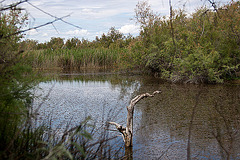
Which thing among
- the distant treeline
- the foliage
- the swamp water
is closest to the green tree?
the distant treeline

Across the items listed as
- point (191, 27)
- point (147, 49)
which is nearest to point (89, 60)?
point (147, 49)

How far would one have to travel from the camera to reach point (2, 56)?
245cm

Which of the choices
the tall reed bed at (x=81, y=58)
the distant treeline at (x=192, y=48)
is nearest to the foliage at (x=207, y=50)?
the distant treeline at (x=192, y=48)

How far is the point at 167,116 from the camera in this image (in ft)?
18.6

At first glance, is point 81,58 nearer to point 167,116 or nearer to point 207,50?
point 207,50

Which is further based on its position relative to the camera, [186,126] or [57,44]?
[57,44]

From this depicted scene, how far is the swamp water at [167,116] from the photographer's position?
3.79 metres

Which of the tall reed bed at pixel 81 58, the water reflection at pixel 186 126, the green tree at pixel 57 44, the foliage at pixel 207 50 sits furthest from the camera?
the green tree at pixel 57 44

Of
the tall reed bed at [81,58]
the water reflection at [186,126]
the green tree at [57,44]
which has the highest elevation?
the green tree at [57,44]

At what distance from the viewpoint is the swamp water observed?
12.5ft

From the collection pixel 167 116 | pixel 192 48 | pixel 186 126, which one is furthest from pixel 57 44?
pixel 186 126

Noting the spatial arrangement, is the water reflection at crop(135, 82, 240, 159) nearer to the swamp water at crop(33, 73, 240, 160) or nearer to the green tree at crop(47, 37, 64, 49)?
the swamp water at crop(33, 73, 240, 160)

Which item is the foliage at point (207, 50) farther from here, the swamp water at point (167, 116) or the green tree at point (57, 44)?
the green tree at point (57, 44)

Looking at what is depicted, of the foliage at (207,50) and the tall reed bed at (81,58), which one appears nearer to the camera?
the foliage at (207,50)
